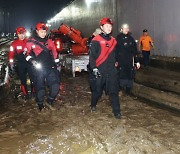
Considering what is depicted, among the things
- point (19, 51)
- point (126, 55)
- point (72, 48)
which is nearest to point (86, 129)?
point (126, 55)

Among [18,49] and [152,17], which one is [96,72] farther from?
[152,17]

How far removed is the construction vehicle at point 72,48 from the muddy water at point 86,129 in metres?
3.86

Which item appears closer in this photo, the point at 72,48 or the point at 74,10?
the point at 72,48

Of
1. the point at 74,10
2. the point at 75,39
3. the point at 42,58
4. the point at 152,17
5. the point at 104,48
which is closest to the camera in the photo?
the point at 104,48

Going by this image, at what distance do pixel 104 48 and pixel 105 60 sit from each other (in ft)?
0.83

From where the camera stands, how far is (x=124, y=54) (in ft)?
24.5

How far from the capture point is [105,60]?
5.64 m

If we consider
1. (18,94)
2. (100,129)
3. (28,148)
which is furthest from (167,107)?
(18,94)

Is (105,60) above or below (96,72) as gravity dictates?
above

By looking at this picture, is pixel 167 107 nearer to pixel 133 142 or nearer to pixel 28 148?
pixel 133 142

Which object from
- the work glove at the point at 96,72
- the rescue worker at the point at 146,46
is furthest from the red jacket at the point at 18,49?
the rescue worker at the point at 146,46

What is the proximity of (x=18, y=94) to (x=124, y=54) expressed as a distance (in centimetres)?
369

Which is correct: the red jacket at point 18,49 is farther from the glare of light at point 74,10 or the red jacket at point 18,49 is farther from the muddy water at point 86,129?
the glare of light at point 74,10

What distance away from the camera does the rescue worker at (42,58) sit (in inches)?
243
